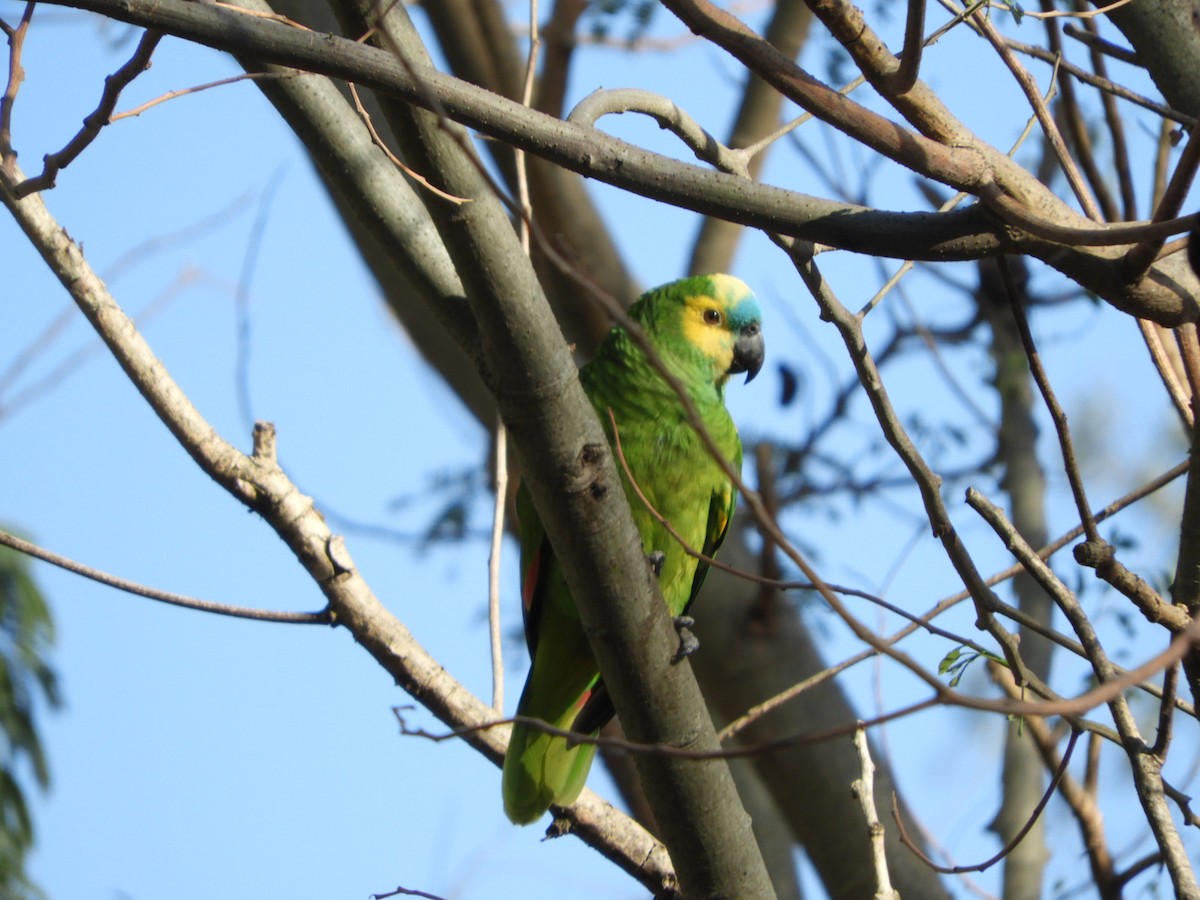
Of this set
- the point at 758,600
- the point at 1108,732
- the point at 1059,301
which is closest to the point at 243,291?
the point at 758,600

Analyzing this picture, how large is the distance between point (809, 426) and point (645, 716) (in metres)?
3.29

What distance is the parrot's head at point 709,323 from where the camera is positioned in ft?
11.4

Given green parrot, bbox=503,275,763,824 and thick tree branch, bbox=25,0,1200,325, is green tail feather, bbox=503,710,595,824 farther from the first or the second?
thick tree branch, bbox=25,0,1200,325

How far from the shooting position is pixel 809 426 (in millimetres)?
5055

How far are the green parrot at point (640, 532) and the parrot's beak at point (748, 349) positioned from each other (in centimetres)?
31

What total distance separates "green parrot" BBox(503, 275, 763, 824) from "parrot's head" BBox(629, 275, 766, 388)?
15 cm

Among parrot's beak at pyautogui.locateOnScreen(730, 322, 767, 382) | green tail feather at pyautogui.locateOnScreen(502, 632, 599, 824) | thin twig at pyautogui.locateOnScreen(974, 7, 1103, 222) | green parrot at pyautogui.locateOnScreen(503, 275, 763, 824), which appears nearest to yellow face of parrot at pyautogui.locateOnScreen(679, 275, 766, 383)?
parrot's beak at pyautogui.locateOnScreen(730, 322, 767, 382)

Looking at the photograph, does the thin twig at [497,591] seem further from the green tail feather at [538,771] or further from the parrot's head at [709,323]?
the parrot's head at [709,323]

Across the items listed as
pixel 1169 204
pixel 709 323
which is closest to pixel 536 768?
pixel 709 323

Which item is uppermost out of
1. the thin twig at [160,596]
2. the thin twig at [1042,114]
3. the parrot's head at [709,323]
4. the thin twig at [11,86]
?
the parrot's head at [709,323]

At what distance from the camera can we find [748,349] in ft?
11.8

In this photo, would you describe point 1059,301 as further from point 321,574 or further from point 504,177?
point 321,574

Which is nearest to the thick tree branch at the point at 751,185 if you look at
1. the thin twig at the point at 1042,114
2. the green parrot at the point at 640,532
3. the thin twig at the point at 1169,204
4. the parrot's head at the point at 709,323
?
the thin twig at the point at 1169,204

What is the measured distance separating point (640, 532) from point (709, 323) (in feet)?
3.26
